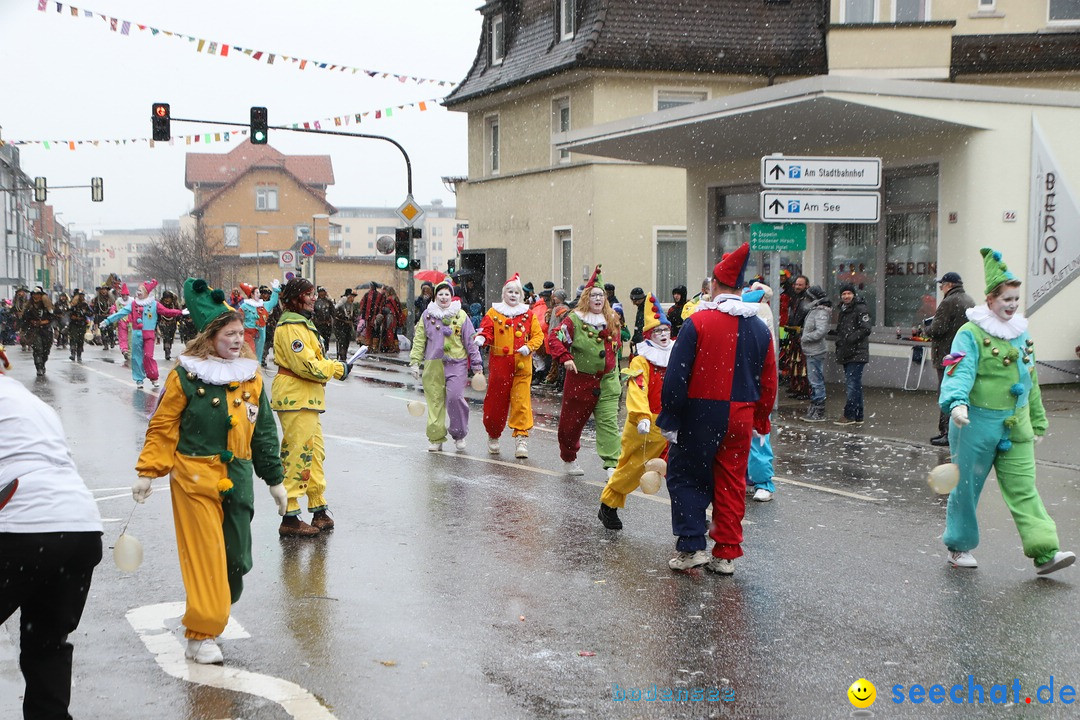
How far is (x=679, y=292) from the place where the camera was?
18578 millimetres

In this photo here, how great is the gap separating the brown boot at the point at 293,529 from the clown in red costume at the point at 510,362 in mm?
3941

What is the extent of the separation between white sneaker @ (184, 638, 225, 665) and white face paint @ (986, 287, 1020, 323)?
16.0ft

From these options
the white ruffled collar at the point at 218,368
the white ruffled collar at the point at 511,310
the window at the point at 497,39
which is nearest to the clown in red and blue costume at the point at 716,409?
the white ruffled collar at the point at 218,368

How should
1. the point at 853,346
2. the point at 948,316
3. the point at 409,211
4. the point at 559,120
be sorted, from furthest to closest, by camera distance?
1. the point at 559,120
2. the point at 409,211
3. the point at 853,346
4. the point at 948,316

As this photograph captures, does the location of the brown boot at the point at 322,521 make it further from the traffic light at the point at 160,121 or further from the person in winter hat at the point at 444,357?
the traffic light at the point at 160,121

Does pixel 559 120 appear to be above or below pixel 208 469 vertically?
above

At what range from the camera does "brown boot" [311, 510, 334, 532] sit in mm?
8305

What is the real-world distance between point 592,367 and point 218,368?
5.27 m

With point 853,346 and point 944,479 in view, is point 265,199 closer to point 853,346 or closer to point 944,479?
point 853,346

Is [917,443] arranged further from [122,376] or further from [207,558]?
[122,376]

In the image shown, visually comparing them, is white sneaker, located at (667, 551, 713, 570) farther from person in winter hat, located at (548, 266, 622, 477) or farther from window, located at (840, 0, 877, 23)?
window, located at (840, 0, 877, 23)

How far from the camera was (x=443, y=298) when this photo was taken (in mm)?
12125

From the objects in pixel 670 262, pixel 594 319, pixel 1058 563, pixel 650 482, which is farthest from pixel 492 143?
pixel 1058 563

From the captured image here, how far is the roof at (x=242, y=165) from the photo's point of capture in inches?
3531
